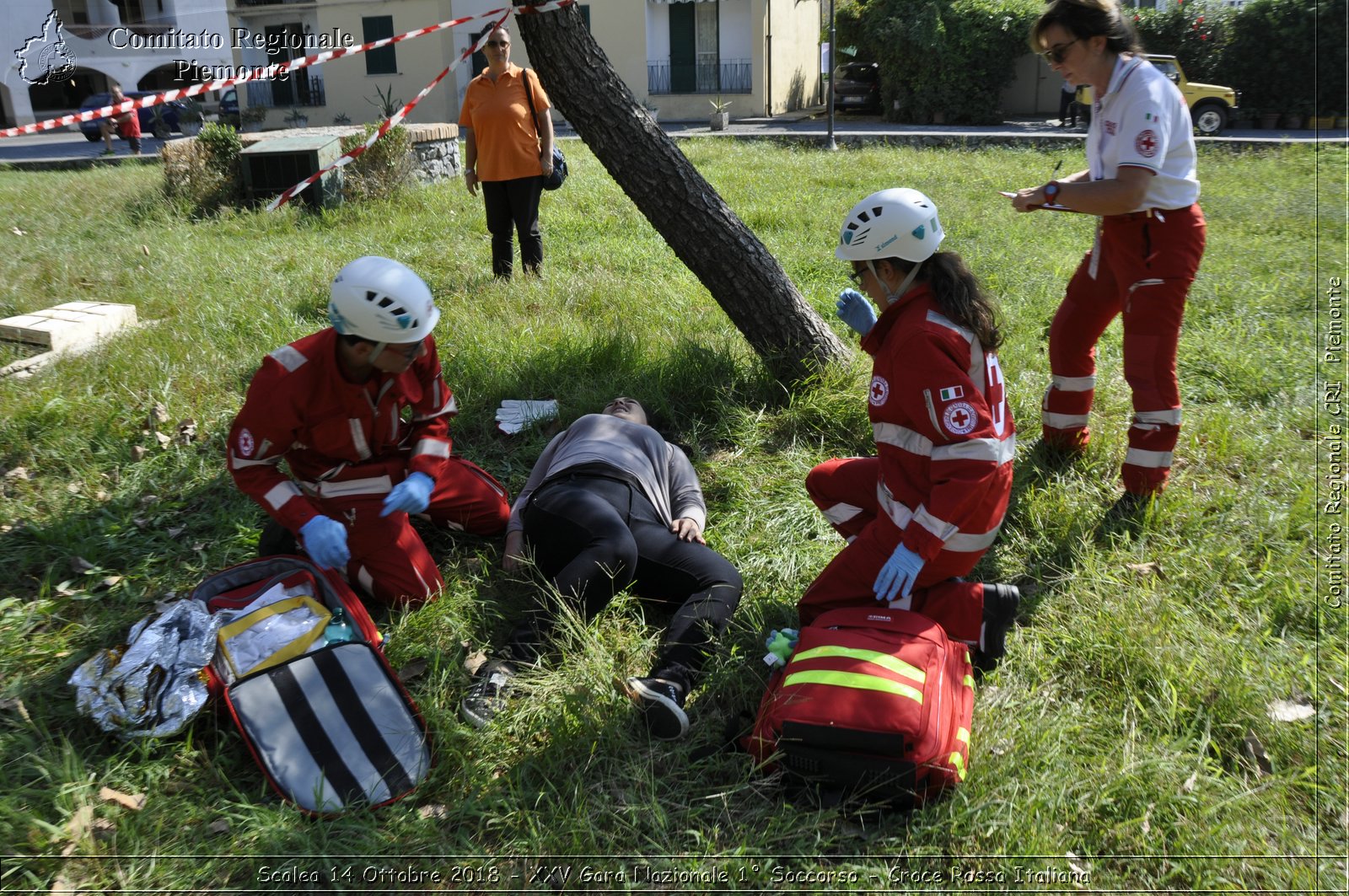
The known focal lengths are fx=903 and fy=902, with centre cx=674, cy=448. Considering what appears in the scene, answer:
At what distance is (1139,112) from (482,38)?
174 inches

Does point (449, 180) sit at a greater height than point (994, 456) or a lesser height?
greater

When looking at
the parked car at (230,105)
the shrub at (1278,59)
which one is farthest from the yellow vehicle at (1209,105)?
the parked car at (230,105)

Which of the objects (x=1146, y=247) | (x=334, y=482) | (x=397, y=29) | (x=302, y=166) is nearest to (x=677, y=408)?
(x=334, y=482)

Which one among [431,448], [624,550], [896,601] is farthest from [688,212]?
[896,601]

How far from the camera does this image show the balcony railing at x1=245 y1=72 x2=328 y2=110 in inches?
1098

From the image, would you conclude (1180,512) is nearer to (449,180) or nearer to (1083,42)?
(1083,42)

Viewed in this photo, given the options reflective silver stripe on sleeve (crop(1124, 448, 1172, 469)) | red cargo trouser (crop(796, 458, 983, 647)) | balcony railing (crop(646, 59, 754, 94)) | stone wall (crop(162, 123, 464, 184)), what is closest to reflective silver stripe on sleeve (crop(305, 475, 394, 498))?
red cargo trouser (crop(796, 458, 983, 647))

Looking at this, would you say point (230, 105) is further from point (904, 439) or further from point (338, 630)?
point (904, 439)

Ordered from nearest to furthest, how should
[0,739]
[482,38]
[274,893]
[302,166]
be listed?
[274,893] < [0,739] < [482,38] < [302,166]

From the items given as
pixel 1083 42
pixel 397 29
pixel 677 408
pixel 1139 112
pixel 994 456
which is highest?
pixel 397 29

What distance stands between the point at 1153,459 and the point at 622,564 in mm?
2171

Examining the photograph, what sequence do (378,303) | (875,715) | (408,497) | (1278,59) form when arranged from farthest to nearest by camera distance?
(1278,59) → (408,497) → (378,303) → (875,715)

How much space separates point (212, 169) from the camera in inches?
419

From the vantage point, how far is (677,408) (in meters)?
4.79
